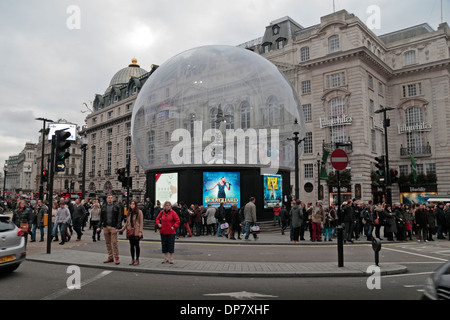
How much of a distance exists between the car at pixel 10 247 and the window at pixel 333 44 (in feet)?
142

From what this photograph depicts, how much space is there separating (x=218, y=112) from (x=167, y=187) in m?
5.73

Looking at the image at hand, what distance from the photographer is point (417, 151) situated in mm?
A: 46500

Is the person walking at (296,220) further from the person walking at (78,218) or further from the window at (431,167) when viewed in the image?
the window at (431,167)

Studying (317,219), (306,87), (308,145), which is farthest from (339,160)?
(306,87)

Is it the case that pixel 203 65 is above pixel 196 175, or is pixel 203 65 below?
above

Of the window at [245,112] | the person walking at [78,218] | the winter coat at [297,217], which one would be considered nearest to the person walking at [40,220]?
the person walking at [78,218]

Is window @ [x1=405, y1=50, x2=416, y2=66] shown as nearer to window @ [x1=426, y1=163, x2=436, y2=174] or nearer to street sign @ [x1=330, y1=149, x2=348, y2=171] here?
window @ [x1=426, y1=163, x2=436, y2=174]

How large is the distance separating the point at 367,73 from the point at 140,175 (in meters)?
43.6

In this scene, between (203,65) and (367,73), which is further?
(367,73)

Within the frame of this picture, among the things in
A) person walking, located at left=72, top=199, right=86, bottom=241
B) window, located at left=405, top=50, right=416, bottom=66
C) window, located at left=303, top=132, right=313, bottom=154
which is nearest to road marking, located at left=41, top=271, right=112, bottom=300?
person walking, located at left=72, top=199, right=86, bottom=241

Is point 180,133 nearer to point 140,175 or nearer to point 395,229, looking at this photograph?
point 395,229

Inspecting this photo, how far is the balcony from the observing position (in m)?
45.3

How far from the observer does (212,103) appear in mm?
21859
